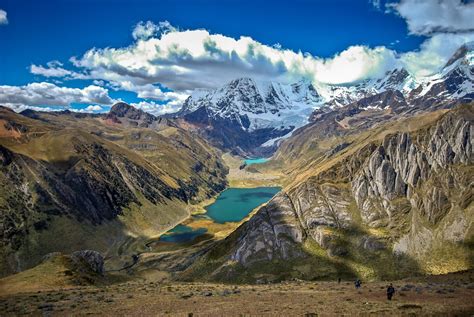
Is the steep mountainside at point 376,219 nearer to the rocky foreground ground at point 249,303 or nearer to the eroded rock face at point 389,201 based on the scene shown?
the eroded rock face at point 389,201

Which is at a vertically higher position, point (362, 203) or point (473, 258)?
point (362, 203)

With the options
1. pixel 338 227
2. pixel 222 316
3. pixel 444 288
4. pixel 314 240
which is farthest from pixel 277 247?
pixel 222 316

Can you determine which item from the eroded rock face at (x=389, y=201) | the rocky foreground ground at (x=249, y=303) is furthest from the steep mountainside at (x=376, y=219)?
the rocky foreground ground at (x=249, y=303)

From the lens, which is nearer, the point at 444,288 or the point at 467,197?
the point at 444,288

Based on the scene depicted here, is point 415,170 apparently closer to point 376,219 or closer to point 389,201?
point 389,201

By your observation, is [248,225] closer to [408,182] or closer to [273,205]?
[273,205]
